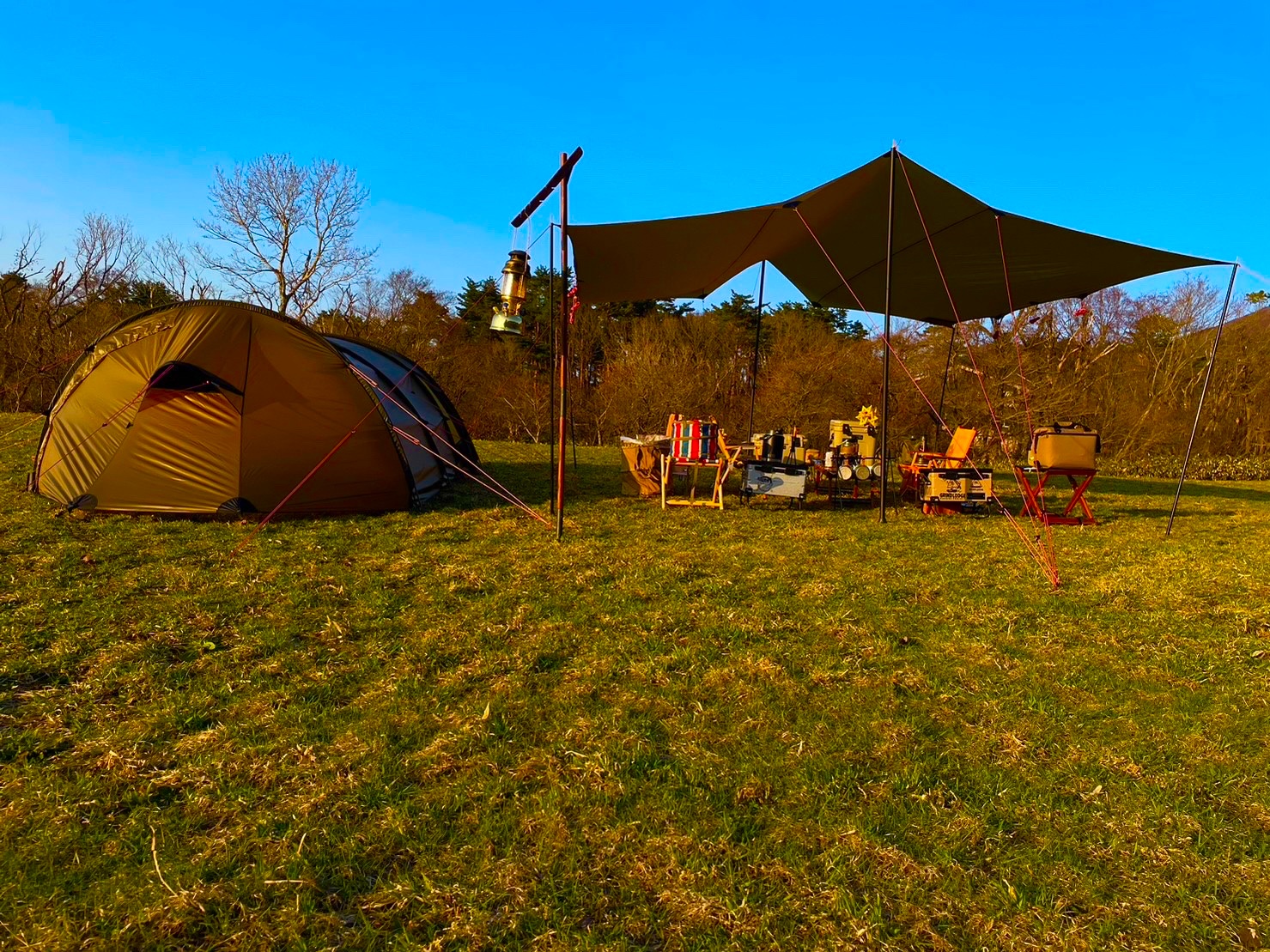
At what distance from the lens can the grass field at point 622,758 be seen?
1.65m

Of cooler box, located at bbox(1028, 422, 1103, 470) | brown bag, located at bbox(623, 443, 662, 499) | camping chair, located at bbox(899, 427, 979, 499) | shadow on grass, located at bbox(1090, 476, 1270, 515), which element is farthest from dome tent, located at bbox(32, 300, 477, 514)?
shadow on grass, located at bbox(1090, 476, 1270, 515)

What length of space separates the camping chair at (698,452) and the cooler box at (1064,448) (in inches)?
122

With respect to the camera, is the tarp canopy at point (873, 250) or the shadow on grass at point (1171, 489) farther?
the shadow on grass at point (1171, 489)

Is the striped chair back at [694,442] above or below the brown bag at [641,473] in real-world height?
above

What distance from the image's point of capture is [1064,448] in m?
6.86

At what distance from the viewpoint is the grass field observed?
A: 1654 mm

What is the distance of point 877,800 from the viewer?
2.10m

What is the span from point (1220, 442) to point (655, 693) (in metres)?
22.1

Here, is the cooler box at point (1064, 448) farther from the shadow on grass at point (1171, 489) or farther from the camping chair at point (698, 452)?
the shadow on grass at point (1171, 489)

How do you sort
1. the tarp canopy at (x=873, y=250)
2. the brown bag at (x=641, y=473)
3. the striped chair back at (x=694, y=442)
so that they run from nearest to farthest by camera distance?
the tarp canopy at (x=873, y=250)
the striped chair back at (x=694, y=442)
the brown bag at (x=641, y=473)

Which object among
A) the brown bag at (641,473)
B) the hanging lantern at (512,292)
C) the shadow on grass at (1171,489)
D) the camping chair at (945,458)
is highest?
the hanging lantern at (512,292)

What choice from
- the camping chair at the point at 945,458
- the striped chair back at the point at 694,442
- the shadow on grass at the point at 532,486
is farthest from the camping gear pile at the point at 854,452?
the shadow on grass at the point at 532,486

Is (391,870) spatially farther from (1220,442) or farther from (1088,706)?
(1220,442)

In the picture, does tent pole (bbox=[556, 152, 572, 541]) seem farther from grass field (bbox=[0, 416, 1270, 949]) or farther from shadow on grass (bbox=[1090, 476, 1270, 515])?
shadow on grass (bbox=[1090, 476, 1270, 515])
